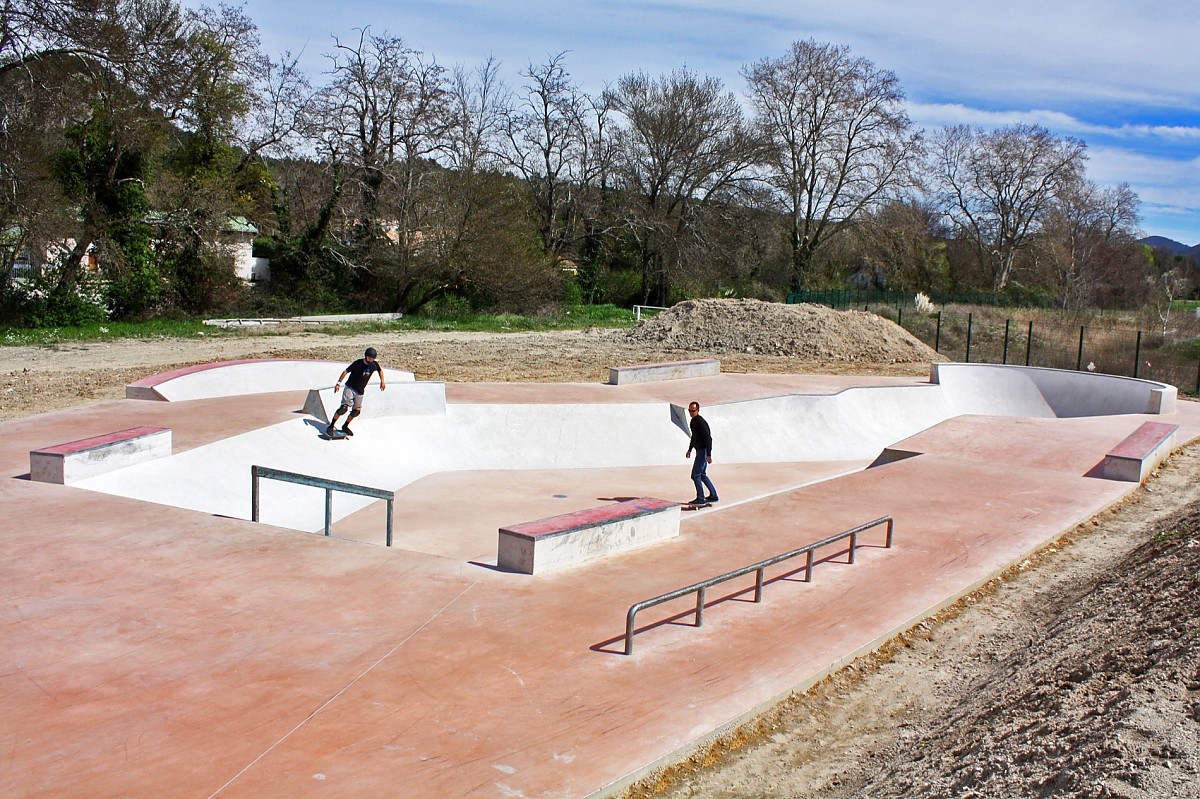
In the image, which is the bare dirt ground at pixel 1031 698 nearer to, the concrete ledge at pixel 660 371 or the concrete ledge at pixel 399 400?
the concrete ledge at pixel 399 400

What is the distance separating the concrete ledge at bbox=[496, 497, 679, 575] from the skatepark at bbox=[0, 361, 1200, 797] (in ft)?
0.61

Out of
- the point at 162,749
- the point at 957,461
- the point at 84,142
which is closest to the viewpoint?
the point at 162,749

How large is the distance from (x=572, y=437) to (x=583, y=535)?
710 cm

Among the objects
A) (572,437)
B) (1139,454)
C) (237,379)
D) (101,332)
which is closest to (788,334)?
(572,437)

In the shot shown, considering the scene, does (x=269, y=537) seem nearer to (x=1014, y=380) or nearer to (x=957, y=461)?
(x=957, y=461)

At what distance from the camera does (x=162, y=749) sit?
471cm

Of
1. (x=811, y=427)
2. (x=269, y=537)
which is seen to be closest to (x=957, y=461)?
(x=811, y=427)

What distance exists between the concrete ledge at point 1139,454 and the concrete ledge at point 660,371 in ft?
30.3

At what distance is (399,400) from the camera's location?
49.0 feet

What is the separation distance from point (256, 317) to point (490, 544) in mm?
26154

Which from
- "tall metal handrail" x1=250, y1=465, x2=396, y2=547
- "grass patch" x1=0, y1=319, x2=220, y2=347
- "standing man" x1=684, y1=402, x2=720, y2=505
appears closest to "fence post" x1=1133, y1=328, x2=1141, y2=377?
"standing man" x1=684, y1=402, x2=720, y2=505

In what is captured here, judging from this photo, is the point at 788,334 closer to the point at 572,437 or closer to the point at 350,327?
the point at 350,327

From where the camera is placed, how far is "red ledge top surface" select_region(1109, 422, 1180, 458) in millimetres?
13156

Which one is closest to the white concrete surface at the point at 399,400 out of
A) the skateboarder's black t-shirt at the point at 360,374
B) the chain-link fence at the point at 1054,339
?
the skateboarder's black t-shirt at the point at 360,374
